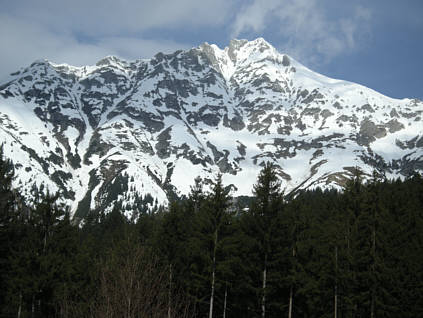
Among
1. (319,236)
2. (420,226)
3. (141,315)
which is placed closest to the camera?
(141,315)

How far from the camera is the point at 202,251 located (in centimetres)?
3472

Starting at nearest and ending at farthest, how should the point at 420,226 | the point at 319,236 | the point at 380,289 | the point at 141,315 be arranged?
1. the point at 141,315
2. the point at 380,289
3. the point at 319,236
4. the point at 420,226

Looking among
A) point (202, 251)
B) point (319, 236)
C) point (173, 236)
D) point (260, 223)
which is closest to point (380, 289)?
point (319, 236)

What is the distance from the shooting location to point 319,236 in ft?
131

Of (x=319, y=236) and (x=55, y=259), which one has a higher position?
(x=319, y=236)

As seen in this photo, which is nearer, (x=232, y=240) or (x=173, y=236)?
(x=232, y=240)

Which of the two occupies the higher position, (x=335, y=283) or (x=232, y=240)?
(x=232, y=240)

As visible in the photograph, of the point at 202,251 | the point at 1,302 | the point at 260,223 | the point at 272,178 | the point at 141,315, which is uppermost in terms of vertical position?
the point at 272,178

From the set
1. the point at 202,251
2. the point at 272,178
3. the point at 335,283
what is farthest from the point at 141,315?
the point at 335,283

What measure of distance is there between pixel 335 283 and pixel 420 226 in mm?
17039

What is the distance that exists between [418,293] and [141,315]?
2940 centimetres

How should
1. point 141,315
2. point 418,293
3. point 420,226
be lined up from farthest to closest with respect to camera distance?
point 420,226
point 418,293
point 141,315

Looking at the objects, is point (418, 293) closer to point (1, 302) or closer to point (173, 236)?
point (173, 236)

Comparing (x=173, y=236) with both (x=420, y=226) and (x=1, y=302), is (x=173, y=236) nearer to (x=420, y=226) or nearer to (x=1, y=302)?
(x=1, y=302)
